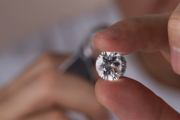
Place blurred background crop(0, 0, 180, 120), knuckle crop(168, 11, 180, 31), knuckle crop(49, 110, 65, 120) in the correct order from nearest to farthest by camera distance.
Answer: knuckle crop(168, 11, 180, 31) → knuckle crop(49, 110, 65, 120) → blurred background crop(0, 0, 180, 120)

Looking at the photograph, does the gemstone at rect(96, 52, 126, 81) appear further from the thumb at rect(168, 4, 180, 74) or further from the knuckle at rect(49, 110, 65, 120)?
the knuckle at rect(49, 110, 65, 120)

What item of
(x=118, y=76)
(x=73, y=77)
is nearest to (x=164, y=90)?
(x=73, y=77)

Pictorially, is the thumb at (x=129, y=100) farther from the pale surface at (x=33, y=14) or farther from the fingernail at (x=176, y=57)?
the pale surface at (x=33, y=14)

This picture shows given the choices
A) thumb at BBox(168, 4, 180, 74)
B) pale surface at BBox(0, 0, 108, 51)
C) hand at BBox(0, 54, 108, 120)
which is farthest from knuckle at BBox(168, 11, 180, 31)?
pale surface at BBox(0, 0, 108, 51)

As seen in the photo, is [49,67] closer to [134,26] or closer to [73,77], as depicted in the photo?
[73,77]

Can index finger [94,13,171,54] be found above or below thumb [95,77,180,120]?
above

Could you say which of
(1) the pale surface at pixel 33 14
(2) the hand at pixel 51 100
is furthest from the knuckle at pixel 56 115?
(1) the pale surface at pixel 33 14

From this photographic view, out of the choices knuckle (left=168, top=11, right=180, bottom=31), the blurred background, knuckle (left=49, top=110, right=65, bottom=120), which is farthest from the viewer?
the blurred background

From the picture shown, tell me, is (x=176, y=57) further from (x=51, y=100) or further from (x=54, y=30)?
(x=54, y=30)
